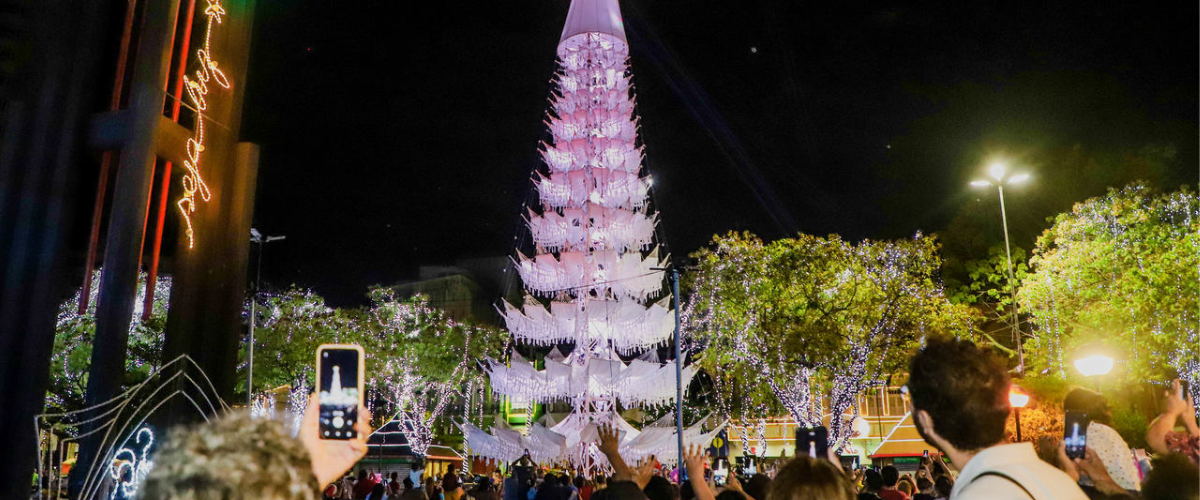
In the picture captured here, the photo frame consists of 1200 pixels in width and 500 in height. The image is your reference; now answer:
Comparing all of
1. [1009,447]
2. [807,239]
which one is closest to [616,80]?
[807,239]

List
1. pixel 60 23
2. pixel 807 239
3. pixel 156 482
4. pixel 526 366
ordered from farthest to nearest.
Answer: pixel 526 366 < pixel 807 239 < pixel 60 23 < pixel 156 482

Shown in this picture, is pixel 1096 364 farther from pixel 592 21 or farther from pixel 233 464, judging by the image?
pixel 592 21

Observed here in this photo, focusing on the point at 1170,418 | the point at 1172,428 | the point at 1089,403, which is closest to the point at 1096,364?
the point at 1172,428

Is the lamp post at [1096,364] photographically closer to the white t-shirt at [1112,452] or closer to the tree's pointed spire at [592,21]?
the white t-shirt at [1112,452]

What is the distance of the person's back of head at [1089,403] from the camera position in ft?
16.6

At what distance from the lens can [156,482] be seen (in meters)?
2.02

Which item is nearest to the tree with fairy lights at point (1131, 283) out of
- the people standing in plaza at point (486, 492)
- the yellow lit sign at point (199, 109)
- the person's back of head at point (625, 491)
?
the people standing in plaza at point (486, 492)

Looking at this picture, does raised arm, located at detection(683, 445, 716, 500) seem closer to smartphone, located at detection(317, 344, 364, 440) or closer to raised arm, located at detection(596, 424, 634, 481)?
raised arm, located at detection(596, 424, 634, 481)

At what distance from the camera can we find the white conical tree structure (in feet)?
102

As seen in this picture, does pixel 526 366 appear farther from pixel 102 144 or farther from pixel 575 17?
pixel 102 144

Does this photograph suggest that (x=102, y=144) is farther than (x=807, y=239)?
No

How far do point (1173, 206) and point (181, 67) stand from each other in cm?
2619

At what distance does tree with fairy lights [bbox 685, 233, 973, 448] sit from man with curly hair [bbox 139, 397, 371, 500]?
27291 millimetres

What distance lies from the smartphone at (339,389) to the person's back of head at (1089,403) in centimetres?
428
